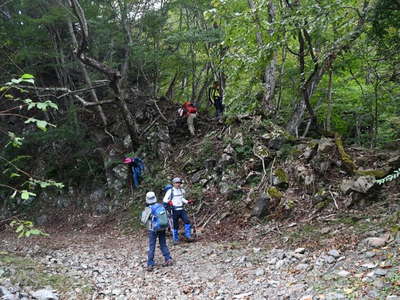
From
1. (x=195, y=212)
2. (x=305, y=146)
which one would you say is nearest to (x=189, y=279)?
(x=195, y=212)

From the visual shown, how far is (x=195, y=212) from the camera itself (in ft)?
34.9

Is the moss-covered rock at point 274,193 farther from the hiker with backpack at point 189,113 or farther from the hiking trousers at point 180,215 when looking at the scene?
the hiker with backpack at point 189,113

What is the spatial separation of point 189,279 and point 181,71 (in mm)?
12278

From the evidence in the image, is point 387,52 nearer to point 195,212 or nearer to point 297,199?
point 297,199

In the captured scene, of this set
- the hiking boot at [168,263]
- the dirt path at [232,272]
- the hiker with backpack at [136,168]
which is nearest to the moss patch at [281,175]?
the dirt path at [232,272]

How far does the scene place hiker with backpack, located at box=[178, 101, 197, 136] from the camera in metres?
14.4

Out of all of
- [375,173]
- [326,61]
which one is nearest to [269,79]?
[326,61]

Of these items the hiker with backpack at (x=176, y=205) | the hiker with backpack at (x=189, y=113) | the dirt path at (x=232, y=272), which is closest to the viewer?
the dirt path at (x=232, y=272)

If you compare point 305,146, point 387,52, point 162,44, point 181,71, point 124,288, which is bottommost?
point 124,288

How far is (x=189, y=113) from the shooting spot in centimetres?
1444

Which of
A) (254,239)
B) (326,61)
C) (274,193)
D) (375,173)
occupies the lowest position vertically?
(254,239)

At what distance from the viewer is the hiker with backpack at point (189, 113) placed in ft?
47.1

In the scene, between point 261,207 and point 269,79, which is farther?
point 269,79

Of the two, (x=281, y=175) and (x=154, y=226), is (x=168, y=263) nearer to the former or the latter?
(x=154, y=226)
